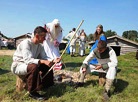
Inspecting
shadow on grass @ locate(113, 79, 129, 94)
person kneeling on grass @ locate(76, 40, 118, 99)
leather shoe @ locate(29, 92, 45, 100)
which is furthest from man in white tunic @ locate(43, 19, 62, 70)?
leather shoe @ locate(29, 92, 45, 100)

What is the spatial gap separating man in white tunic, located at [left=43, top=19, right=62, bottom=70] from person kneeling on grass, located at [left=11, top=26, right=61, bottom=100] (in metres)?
3.58

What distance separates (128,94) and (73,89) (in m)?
1.35

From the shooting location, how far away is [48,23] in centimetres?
891

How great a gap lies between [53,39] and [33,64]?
171 inches

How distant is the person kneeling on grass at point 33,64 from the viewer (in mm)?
4863

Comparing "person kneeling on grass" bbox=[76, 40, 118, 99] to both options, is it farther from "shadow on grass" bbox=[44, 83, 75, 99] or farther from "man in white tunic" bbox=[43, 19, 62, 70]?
"man in white tunic" bbox=[43, 19, 62, 70]

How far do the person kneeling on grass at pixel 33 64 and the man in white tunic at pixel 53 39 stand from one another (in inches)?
141

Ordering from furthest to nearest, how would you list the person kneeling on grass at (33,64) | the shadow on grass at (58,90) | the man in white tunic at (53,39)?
the man in white tunic at (53,39) < the shadow on grass at (58,90) < the person kneeling on grass at (33,64)

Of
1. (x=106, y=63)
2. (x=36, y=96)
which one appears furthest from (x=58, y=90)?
(x=106, y=63)

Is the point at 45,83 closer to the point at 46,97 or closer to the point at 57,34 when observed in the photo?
the point at 46,97

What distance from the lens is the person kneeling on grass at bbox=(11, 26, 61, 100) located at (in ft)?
16.0

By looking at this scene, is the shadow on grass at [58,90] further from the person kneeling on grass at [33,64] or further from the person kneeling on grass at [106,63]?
the person kneeling on grass at [106,63]

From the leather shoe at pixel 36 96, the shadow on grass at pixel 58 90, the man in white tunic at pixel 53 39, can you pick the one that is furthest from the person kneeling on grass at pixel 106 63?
the man in white tunic at pixel 53 39

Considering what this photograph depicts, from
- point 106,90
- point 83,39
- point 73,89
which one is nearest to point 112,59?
point 106,90
